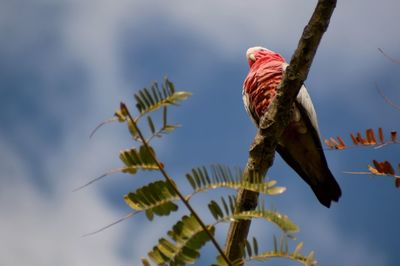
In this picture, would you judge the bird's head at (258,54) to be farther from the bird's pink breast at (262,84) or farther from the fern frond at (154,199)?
the fern frond at (154,199)

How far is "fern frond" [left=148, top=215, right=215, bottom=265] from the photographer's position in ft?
6.24

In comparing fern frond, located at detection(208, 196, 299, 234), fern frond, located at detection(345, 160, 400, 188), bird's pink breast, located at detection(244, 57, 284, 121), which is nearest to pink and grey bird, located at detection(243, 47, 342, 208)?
bird's pink breast, located at detection(244, 57, 284, 121)

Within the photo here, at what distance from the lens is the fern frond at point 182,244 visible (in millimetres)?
1902

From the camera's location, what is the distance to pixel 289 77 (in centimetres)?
438

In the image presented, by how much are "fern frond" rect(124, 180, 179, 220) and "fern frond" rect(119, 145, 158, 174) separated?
7 centimetres

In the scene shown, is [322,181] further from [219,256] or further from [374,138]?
[219,256]

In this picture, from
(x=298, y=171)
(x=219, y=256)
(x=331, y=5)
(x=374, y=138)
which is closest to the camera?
(x=219, y=256)

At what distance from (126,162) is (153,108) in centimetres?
22

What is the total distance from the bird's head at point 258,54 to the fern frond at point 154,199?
671cm

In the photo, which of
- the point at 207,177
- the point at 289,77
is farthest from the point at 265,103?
the point at 207,177

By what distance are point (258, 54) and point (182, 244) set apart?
714 centimetres

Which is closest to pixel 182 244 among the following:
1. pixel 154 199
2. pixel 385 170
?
pixel 154 199

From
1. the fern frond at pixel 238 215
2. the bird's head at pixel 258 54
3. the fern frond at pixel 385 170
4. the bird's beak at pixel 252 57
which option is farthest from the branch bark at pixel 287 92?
the bird's beak at pixel 252 57

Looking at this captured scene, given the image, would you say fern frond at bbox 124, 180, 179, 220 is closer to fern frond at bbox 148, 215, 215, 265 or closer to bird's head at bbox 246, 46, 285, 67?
fern frond at bbox 148, 215, 215, 265
